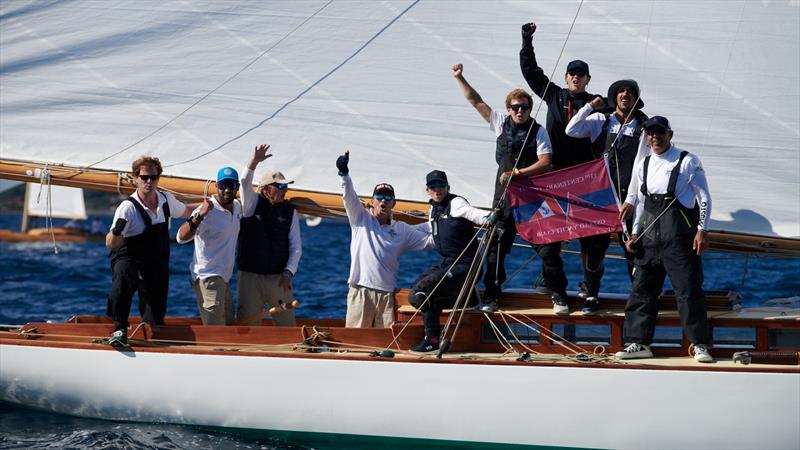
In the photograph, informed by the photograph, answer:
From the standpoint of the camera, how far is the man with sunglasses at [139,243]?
7441 mm

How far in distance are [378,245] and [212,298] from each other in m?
1.18

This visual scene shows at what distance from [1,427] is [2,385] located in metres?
0.31

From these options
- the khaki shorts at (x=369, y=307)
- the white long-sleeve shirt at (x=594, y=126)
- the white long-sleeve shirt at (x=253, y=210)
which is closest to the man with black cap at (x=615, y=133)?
the white long-sleeve shirt at (x=594, y=126)

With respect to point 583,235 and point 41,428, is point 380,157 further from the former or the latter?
point 41,428

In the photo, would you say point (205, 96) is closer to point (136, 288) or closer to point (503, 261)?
point (136, 288)

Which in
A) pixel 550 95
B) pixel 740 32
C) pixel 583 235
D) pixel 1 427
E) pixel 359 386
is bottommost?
pixel 1 427

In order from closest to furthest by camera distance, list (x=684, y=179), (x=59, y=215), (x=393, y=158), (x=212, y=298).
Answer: (x=684, y=179)
(x=212, y=298)
(x=393, y=158)
(x=59, y=215)

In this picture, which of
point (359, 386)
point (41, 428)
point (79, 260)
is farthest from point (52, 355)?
point (79, 260)

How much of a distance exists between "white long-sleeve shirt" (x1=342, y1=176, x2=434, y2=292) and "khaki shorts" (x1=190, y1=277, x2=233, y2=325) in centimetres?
89

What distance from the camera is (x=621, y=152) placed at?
7297 mm

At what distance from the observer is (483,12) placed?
8.15 meters

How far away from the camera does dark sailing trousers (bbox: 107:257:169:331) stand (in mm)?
7473

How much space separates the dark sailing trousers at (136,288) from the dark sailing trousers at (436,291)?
5.49 feet

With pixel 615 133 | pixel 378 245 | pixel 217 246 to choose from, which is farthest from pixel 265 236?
pixel 615 133
